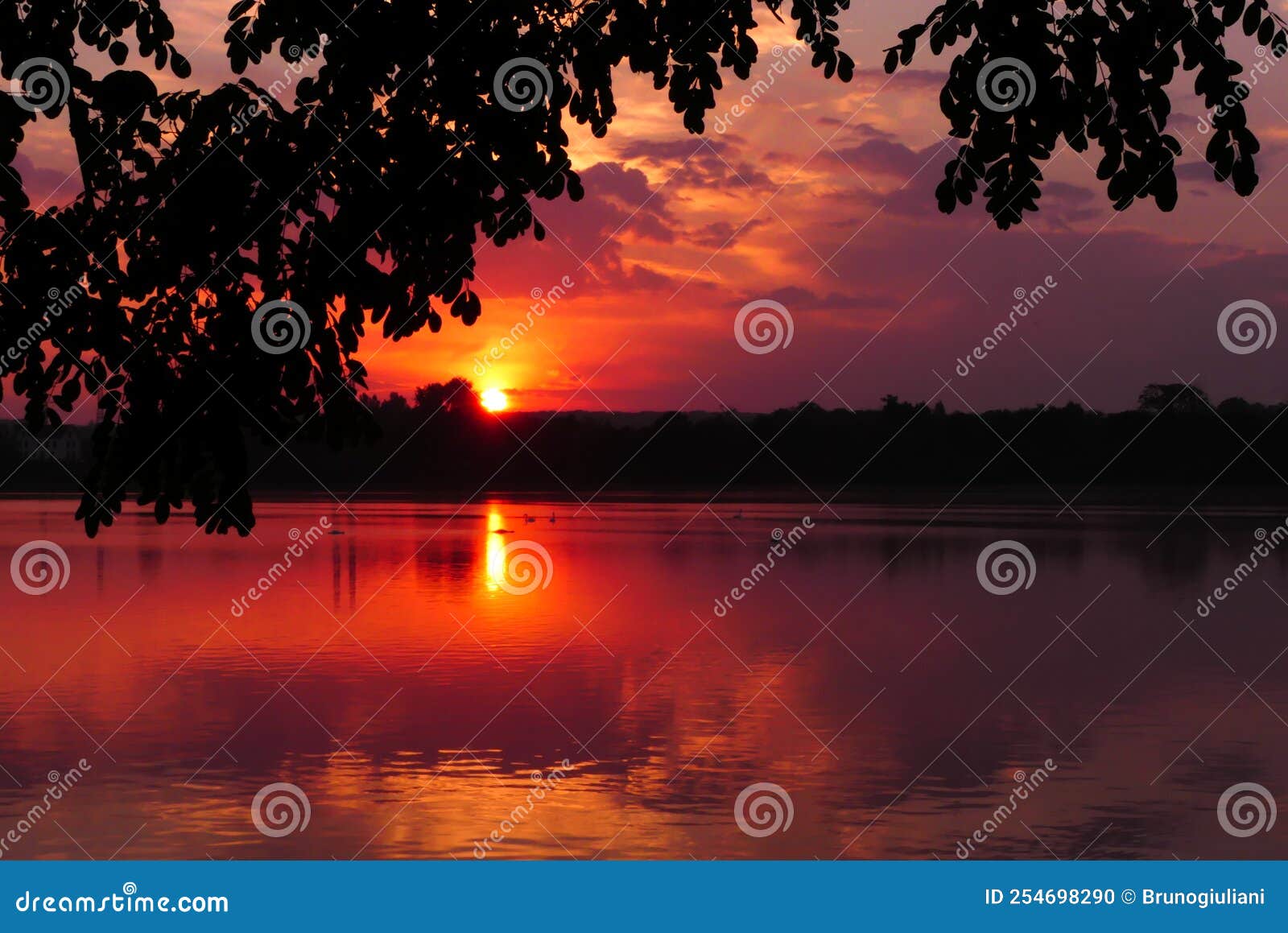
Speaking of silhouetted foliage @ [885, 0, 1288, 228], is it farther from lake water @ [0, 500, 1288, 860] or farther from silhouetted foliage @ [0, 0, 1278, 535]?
lake water @ [0, 500, 1288, 860]

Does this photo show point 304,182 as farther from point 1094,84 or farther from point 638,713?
point 638,713

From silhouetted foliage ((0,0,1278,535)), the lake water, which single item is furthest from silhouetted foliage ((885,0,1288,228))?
the lake water

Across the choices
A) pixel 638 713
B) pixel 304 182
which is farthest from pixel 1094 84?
pixel 638 713

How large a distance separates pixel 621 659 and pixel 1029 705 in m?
6.09

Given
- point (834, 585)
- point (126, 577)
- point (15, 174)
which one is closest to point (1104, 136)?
point (15, 174)

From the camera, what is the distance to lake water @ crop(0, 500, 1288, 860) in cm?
1282

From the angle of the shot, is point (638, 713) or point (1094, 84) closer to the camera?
point (1094, 84)

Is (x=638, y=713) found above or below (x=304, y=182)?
above

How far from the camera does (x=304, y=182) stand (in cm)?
862

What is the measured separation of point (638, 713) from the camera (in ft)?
59.5

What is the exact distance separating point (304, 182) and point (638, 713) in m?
10.6

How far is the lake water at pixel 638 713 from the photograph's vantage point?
1282 centimetres

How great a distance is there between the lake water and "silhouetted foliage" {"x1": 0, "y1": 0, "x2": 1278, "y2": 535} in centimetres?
465

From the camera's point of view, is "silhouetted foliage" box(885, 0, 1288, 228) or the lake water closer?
"silhouetted foliage" box(885, 0, 1288, 228)
